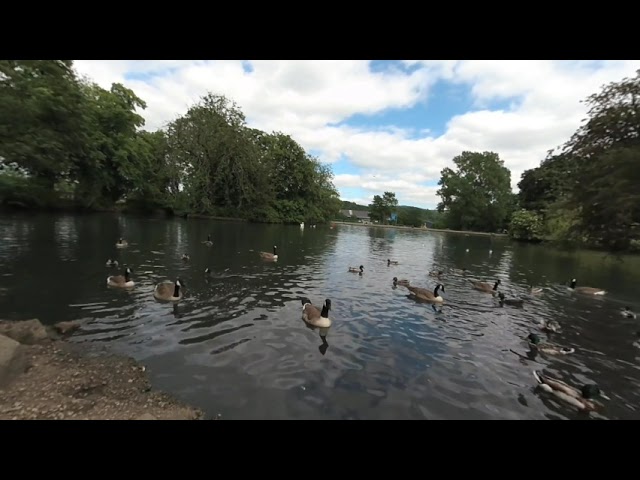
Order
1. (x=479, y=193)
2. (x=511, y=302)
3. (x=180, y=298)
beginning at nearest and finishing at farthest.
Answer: (x=180, y=298) < (x=511, y=302) < (x=479, y=193)

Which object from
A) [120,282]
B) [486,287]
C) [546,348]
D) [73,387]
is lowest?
[73,387]

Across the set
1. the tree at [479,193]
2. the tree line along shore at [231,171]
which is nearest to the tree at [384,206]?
the tree line along shore at [231,171]

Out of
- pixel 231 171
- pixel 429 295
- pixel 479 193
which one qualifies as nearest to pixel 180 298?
pixel 429 295

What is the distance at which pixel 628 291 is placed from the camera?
22.2 meters

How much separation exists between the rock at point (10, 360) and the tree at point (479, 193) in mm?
108194

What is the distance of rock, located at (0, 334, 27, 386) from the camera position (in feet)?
21.5

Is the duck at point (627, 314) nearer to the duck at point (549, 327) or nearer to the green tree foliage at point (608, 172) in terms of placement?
the duck at point (549, 327)

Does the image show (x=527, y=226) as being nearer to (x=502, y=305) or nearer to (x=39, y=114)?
(x=502, y=305)

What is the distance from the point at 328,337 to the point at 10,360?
7917 millimetres

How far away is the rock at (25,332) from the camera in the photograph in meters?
8.63

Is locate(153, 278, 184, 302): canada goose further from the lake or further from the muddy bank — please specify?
the muddy bank

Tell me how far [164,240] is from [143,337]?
77.9ft

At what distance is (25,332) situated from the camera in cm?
889

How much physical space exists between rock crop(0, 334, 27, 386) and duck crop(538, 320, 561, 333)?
53.4 ft
